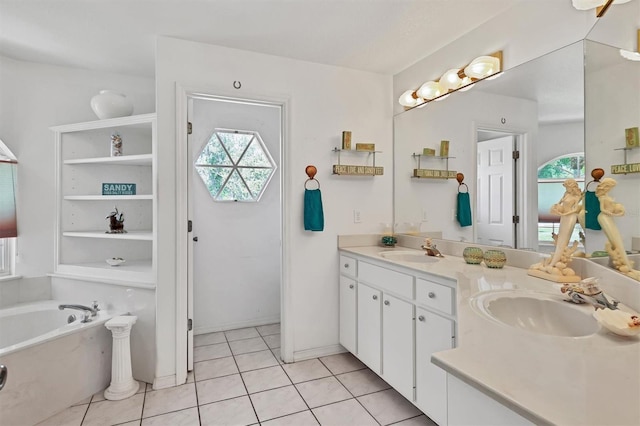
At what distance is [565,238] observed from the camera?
5.23 ft

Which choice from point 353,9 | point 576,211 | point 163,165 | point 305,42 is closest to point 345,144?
point 305,42

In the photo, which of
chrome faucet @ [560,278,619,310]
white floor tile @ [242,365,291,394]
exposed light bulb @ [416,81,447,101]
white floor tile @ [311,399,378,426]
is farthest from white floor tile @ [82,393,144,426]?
exposed light bulb @ [416,81,447,101]

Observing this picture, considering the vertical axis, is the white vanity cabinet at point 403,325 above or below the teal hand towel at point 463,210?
below

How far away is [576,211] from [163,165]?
248cm

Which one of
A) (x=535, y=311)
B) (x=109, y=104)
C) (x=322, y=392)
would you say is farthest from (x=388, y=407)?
(x=109, y=104)

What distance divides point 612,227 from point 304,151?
1989 millimetres


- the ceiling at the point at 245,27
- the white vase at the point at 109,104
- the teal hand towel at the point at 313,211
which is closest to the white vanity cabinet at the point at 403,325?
the teal hand towel at the point at 313,211

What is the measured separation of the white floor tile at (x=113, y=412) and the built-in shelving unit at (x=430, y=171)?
102 inches

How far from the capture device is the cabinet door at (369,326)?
224 centimetres

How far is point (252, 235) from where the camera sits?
11.5 feet

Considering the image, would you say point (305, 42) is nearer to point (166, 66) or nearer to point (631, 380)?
point (166, 66)

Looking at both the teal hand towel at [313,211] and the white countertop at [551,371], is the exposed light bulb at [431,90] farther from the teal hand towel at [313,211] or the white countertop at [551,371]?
the white countertop at [551,371]

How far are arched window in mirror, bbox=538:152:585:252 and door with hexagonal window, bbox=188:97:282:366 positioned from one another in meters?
2.22

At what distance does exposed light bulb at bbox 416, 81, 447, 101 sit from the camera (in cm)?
254
